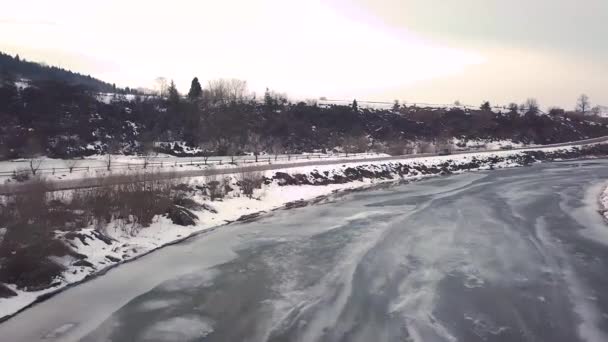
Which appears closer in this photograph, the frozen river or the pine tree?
the frozen river

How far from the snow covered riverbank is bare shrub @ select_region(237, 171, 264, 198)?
38 centimetres

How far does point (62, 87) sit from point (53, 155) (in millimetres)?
20681

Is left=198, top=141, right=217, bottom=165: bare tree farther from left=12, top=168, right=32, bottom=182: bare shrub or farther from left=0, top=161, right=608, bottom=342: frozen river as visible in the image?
left=0, top=161, right=608, bottom=342: frozen river

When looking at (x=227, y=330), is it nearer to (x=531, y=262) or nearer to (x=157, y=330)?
(x=157, y=330)

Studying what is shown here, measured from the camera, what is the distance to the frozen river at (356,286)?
32.7ft

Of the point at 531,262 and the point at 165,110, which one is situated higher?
the point at 165,110

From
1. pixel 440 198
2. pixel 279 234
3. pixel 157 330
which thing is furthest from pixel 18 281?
pixel 440 198

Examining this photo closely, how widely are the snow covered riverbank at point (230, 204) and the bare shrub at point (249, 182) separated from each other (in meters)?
0.38

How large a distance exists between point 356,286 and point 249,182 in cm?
1618

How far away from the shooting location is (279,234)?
1956cm

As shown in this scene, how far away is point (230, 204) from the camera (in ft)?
81.8

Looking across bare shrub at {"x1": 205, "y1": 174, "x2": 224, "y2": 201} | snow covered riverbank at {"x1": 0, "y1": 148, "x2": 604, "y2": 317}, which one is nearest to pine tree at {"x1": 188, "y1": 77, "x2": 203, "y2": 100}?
snow covered riverbank at {"x1": 0, "y1": 148, "x2": 604, "y2": 317}

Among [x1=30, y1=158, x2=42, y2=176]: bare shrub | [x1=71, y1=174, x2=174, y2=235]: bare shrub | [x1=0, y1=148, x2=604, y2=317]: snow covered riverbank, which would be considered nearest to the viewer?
[x1=0, y1=148, x2=604, y2=317]: snow covered riverbank

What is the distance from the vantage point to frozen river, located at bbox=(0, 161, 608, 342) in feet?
32.7
